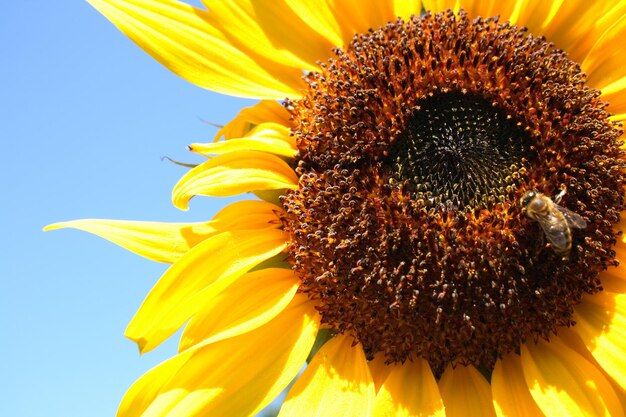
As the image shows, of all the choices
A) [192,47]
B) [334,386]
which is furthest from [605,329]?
[192,47]

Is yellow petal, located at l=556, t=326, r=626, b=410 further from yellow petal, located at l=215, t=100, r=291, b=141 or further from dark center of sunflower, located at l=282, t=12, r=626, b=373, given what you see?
yellow petal, located at l=215, t=100, r=291, b=141

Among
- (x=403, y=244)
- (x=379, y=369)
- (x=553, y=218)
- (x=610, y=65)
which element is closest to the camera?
(x=553, y=218)

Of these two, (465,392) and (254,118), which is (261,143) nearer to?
(254,118)

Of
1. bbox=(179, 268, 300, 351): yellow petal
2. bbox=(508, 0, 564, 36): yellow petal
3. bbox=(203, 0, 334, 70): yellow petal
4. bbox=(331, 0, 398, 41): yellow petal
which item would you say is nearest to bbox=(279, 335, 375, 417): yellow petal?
bbox=(179, 268, 300, 351): yellow petal

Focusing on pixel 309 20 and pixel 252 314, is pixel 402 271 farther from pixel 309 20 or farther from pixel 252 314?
pixel 309 20

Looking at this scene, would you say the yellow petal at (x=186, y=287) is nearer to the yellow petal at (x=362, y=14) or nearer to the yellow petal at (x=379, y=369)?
the yellow petal at (x=379, y=369)

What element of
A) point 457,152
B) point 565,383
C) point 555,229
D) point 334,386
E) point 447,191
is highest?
point 457,152

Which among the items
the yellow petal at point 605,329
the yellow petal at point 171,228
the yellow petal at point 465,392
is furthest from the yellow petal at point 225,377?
the yellow petal at point 605,329
